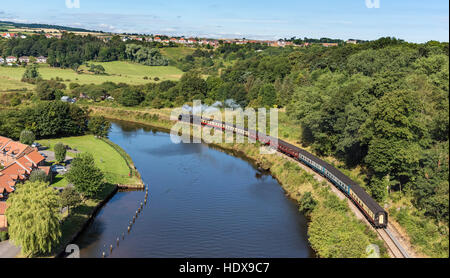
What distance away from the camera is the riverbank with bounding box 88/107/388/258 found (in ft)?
108

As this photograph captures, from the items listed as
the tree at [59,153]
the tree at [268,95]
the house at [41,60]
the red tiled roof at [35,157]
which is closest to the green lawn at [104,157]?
the red tiled roof at [35,157]

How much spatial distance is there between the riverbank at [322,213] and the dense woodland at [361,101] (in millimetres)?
4868

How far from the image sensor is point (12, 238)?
3206 centimetres

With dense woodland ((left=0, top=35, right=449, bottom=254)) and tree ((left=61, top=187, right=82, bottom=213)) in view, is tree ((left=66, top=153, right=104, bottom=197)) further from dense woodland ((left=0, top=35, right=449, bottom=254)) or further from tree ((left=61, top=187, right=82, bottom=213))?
dense woodland ((left=0, top=35, right=449, bottom=254))

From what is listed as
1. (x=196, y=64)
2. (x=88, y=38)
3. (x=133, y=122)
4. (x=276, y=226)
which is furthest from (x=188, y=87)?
(x=88, y=38)

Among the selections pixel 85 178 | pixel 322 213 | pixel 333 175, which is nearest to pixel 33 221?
pixel 85 178

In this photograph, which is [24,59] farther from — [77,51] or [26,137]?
[26,137]

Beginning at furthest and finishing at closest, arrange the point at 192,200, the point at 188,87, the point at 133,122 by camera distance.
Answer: the point at 188,87 < the point at 133,122 < the point at 192,200

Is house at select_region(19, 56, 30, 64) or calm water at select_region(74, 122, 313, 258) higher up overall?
house at select_region(19, 56, 30, 64)

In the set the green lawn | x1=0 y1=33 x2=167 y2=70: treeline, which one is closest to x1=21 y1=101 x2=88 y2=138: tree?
the green lawn

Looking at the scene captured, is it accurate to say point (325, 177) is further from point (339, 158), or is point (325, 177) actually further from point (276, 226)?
point (276, 226)

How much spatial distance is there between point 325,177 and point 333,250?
57.7 ft


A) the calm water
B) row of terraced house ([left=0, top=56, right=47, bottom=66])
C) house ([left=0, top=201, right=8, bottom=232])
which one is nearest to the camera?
the calm water

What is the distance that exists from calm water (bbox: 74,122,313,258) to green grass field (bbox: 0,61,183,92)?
2811 inches
